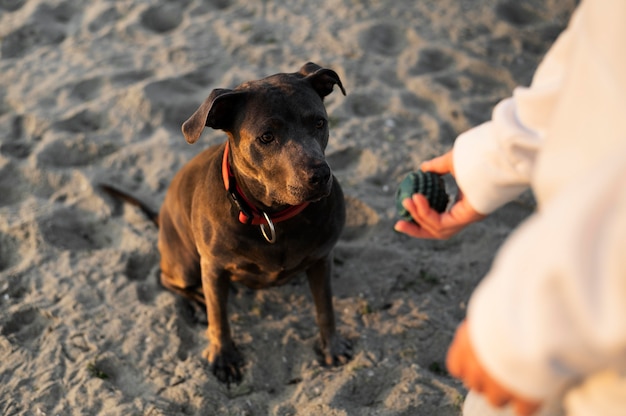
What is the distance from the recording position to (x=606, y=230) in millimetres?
1237

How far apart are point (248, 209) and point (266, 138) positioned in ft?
1.11

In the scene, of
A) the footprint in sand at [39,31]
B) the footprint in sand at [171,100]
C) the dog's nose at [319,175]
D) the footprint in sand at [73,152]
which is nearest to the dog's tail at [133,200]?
the footprint in sand at [73,152]

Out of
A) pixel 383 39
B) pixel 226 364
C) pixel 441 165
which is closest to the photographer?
pixel 441 165

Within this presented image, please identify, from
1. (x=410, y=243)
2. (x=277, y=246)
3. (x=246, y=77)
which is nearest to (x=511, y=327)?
(x=277, y=246)

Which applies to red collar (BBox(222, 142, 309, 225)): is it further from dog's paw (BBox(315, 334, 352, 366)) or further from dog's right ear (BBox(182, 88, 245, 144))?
dog's paw (BBox(315, 334, 352, 366))

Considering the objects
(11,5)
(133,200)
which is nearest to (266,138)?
(133,200)

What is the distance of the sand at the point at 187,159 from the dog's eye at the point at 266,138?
1207mm

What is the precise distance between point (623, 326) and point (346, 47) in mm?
4738

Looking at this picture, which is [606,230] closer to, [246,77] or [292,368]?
[292,368]

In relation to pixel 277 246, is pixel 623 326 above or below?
above

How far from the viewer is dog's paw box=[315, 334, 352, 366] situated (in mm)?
3545

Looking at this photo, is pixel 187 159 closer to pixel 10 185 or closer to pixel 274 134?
pixel 10 185

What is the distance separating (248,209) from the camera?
308cm

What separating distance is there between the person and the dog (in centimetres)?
149
